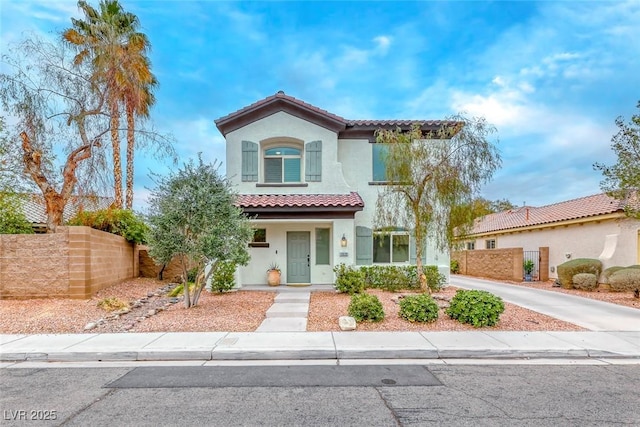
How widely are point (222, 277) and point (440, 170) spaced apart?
8143 millimetres

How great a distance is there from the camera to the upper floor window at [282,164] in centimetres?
1502

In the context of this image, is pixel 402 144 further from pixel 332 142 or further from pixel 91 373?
pixel 91 373

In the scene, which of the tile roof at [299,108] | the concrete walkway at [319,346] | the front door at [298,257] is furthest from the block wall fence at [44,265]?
the front door at [298,257]

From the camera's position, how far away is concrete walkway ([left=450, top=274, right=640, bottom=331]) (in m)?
8.68

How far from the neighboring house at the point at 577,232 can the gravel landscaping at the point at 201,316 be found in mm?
3105

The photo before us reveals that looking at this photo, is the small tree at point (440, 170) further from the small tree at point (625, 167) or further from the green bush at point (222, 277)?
the green bush at point (222, 277)

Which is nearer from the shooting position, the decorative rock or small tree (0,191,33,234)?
the decorative rock

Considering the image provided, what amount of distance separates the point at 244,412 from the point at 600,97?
17532 mm

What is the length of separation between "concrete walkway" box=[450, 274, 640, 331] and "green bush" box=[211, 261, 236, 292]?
9.52 m

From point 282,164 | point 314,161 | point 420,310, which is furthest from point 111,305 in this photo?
point 314,161

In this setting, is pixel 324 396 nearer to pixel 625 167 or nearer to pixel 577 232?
pixel 625 167

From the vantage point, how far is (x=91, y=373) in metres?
5.74

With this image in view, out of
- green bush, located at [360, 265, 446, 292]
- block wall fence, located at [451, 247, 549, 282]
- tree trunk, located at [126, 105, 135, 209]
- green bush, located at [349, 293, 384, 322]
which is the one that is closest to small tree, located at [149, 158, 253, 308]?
green bush, located at [349, 293, 384, 322]

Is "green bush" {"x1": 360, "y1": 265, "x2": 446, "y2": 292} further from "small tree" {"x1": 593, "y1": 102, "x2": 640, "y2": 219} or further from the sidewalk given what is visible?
"small tree" {"x1": 593, "y1": 102, "x2": 640, "y2": 219}
